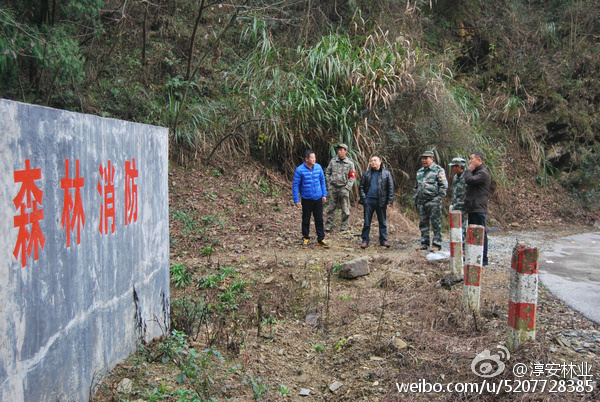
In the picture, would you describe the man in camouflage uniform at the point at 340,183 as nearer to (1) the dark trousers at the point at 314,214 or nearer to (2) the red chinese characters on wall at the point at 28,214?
(1) the dark trousers at the point at 314,214

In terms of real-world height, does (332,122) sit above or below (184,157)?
above

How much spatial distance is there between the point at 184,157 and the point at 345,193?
12.6 feet

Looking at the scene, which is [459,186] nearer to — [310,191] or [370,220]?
[370,220]

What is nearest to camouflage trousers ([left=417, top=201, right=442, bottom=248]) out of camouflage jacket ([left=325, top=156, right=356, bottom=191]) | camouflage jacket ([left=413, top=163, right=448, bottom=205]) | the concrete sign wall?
camouflage jacket ([left=413, top=163, right=448, bottom=205])

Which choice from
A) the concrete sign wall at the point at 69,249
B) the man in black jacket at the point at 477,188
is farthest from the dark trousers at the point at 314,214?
the concrete sign wall at the point at 69,249

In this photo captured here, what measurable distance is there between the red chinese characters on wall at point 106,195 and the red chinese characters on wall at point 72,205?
25 cm

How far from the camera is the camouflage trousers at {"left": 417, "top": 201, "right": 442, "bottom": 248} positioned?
24.7 feet

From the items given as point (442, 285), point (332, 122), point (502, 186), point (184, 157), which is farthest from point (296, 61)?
point (442, 285)

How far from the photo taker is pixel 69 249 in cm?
257

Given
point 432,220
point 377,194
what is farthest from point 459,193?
point 377,194

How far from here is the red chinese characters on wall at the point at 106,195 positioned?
9.78 feet

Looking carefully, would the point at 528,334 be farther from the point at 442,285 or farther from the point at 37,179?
the point at 37,179

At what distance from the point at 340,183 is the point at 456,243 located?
13.4ft

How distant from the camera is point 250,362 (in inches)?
149
